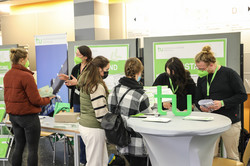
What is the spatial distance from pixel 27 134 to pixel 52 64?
102 inches

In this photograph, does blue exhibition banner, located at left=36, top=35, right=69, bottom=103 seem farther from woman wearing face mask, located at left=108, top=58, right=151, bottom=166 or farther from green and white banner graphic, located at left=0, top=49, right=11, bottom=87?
woman wearing face mask, located at left=108, top=58, right=151, bottom=166

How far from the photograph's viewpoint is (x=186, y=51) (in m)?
4.07

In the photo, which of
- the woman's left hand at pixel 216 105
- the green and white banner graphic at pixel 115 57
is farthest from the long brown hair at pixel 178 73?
the green and white banner graphic at pixel 115 57

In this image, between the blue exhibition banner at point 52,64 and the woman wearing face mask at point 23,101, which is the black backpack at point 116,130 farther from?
the blue exhibition banner at point 52,64

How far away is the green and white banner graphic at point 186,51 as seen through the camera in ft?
12.8

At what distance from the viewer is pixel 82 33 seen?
5.91m

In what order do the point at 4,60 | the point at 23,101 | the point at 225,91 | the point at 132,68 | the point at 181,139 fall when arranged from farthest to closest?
the point at 4,60, the point at 23,101, the point at 225,91, the point at 132,68, the point at 181,139

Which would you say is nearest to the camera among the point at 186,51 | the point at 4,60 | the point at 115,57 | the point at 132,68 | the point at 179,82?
the point at 132,68

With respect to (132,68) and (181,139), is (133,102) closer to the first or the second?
(132,68)

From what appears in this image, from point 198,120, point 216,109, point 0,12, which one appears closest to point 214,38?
point 216,109

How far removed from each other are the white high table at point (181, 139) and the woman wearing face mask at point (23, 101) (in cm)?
139

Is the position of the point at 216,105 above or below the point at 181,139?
above

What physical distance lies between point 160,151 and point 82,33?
4185 millimetres

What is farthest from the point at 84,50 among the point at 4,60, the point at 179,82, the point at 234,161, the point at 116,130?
the point at 4,60
